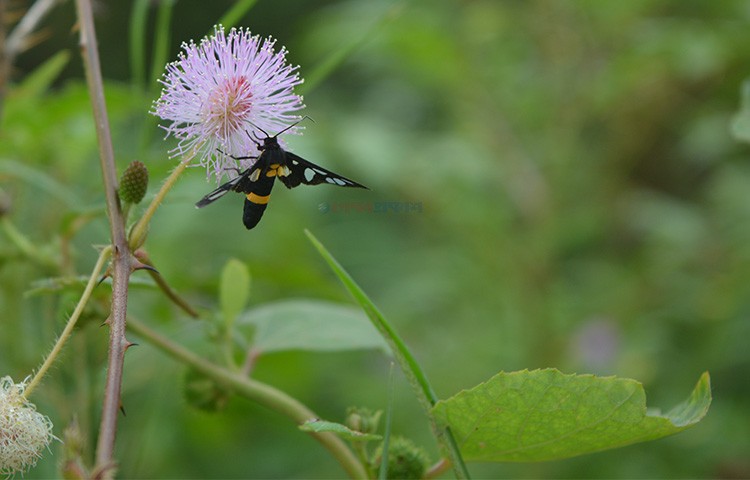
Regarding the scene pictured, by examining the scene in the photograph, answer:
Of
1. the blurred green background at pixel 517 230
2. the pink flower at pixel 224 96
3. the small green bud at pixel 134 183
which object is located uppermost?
the blurred green background at pixel 517 230

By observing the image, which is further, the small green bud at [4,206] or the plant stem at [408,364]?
the small green bud at [4,206]

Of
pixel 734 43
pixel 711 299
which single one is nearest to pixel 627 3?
pixel 734 43

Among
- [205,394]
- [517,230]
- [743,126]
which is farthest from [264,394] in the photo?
[517,230]

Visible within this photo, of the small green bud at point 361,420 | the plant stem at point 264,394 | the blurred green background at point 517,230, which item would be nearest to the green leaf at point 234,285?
the plant stem at point 264,394

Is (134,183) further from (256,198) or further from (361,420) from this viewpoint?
(361,420)

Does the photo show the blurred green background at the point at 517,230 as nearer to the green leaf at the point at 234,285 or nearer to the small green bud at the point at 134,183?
the green leaf at the point at 234,285

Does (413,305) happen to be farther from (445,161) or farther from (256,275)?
(256,275)

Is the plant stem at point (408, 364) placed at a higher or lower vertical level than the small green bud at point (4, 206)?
lower

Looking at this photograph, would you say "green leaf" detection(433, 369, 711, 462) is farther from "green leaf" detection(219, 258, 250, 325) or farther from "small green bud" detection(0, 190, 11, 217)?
"small green bud" detection(0, 190, 11, 217)

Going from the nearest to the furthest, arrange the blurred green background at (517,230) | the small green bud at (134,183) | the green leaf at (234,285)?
the small green bud at (134,183) → the green leaf at (234,285) → the blurred green background at (517,230)
